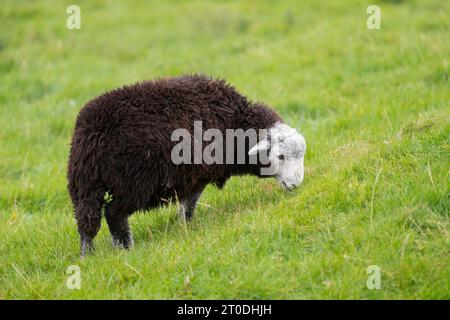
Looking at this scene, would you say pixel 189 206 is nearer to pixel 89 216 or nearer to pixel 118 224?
pixel 118 224

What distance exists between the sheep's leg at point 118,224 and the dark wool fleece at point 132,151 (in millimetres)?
18

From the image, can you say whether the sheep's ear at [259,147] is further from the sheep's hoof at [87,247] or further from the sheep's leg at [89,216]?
the sheep's hoof at [87,247]

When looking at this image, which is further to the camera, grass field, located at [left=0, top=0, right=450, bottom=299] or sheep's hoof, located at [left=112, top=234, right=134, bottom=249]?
sheep's hoof, located at [left=112, top=234, right=134, bottom=249]

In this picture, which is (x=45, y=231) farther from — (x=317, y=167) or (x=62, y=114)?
(x=62, y=114)

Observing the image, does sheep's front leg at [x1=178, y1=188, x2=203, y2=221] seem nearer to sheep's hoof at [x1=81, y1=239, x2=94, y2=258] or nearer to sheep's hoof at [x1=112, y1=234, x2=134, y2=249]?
sheep's hoof at [x1=112, y1=234, x2=134, y2=249]

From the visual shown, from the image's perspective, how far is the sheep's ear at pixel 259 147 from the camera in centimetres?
672

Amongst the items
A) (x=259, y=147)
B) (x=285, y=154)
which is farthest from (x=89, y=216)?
(x=285, y=154)

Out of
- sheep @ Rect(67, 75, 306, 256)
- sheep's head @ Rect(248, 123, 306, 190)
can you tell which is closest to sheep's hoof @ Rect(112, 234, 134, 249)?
sheep @ Rect(67, 75, 306, 256)

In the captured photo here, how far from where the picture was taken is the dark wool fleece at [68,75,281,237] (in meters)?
5.90

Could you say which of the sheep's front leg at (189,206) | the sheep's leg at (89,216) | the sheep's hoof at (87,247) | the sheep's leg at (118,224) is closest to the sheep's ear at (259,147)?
the sheep's front leg at (189,206)

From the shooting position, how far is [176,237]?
607 centimetres

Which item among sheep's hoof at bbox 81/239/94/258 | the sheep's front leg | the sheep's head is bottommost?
sheep's hoof at bbox 81/239/94/258

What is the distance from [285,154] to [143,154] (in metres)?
1.59

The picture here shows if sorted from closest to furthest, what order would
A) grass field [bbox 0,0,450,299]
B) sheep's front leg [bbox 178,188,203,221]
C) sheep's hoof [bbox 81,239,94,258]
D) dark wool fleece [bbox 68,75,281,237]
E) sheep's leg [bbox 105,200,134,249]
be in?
grass field [bbox 0,0,450,299] < dark wool fleece [bbox 68,75,281,237] < sheep's leg [bbox 105,200,134,249] < sheep's hoof [bbox 81,239,94,258] < sheep's front leg [bbox 178,188,203,221]
